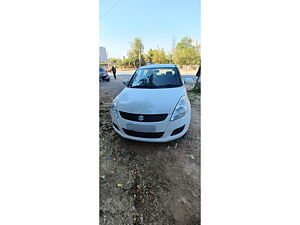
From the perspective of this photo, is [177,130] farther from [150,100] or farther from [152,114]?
[150,100]

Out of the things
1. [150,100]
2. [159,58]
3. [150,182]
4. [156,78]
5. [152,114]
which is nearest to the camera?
[150,182]

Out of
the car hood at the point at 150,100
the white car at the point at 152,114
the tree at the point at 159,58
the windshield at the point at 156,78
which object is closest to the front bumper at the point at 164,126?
the white car at the point at 152,114

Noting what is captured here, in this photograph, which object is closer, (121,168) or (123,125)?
(121,168)

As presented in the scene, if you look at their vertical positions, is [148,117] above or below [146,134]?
above

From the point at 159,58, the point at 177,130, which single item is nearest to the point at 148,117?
the point at 177,130

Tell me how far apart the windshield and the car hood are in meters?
0.14

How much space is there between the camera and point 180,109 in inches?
54.2

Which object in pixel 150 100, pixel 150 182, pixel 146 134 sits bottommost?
pixel 150 182

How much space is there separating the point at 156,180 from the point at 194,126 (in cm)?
90

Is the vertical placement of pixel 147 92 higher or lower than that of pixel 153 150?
higher

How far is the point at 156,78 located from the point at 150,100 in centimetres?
61
